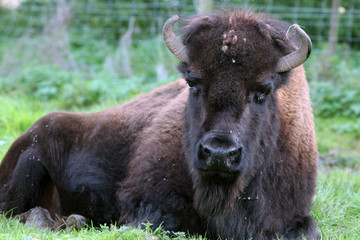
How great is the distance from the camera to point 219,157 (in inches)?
137

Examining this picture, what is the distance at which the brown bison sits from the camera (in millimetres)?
3799

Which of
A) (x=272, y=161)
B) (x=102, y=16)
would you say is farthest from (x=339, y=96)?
(x=102, y=16)

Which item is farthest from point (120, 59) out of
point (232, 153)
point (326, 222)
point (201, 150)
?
point (232, 153)

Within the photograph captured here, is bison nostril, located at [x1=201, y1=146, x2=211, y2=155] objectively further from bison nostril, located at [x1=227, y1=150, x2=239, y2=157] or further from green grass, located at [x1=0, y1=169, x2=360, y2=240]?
green grass, located at [x1=0, y1=169, x2=360, y2=240]

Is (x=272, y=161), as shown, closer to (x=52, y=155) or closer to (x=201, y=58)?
(x=201, y=58)

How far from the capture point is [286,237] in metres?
4.27

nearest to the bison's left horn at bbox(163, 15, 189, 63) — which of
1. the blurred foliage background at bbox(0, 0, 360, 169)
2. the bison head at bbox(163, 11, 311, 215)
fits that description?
the bison head at bbox(163, 11, 311, 215)

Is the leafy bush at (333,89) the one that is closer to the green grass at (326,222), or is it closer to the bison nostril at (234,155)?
the green grass at (326,222)

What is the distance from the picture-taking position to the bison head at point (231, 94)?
3.68 metres

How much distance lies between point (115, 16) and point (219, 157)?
37.3 feet

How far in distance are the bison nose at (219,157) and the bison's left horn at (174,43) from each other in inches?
34.5

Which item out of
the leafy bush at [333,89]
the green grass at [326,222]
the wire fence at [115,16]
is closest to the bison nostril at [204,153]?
the green grass at [326,222]

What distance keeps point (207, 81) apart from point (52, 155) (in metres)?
2.16

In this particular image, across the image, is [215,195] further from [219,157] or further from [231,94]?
[231,94]
